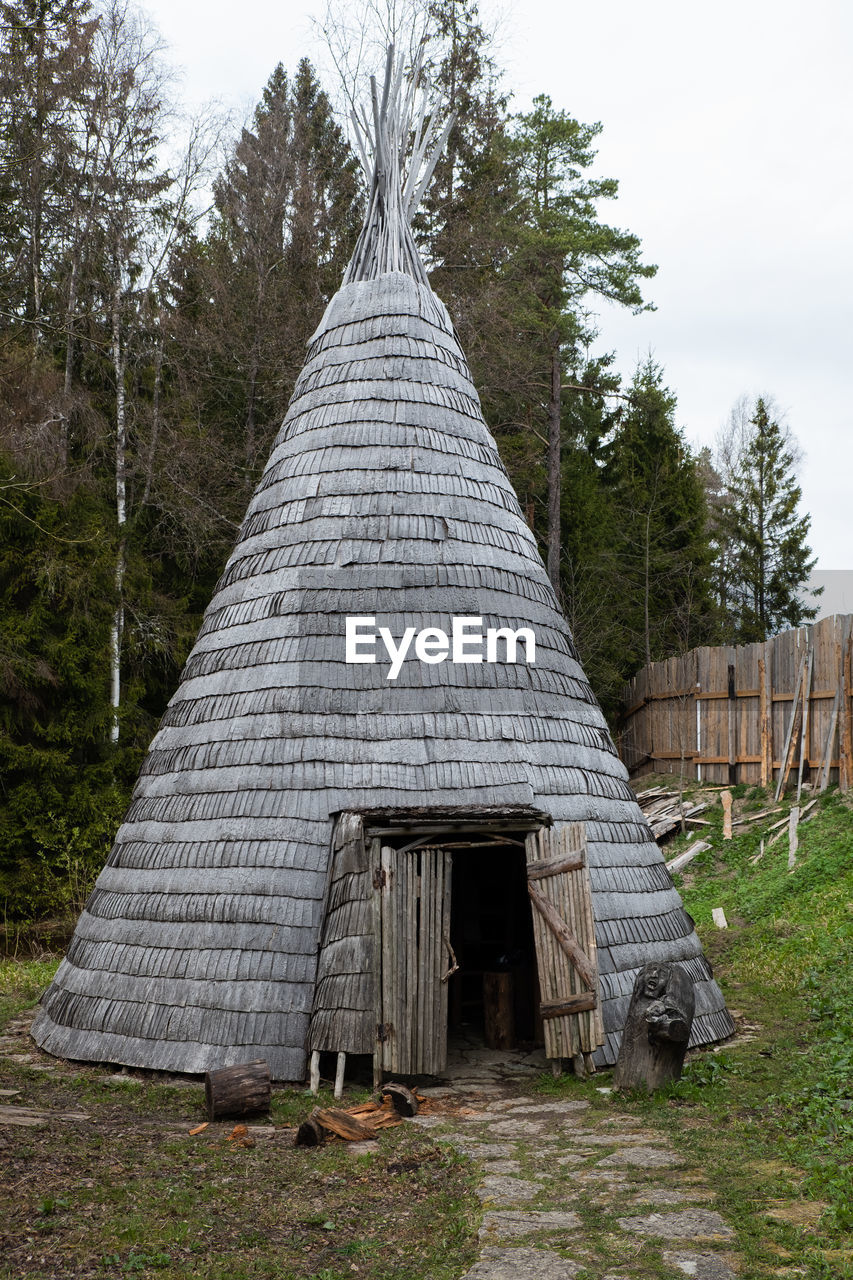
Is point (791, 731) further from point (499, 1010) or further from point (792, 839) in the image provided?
point (499, 1010)

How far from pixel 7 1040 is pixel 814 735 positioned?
11.8 metres

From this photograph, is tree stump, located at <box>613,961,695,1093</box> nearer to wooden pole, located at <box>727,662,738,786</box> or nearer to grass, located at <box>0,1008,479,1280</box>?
grass, located at <box>0,1008,479,1280</box>

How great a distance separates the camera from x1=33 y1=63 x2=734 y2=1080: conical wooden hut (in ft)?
24.3

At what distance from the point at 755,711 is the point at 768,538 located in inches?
604

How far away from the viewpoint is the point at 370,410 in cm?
941

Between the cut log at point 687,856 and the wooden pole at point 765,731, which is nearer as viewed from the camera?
the cut log at point 687,856

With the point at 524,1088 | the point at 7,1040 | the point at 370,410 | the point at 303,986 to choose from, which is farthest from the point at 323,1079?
the point at 370,410

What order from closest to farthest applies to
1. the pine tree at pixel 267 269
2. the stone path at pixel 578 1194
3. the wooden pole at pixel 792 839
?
the stone path at pixel 578 1194 → the wooden pole at pixel 792 839 → the pine tree at pixel 267 269

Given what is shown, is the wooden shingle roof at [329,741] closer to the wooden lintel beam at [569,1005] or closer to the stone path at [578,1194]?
the wooden lintel beam at [569,1005]

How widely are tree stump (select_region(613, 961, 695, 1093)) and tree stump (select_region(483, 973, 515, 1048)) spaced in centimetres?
180

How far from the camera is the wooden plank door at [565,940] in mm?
7359

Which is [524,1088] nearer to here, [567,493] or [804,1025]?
[804,1025]

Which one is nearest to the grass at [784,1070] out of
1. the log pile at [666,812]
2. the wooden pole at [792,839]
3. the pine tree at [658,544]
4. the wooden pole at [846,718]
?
the wooden pole at [792,839]

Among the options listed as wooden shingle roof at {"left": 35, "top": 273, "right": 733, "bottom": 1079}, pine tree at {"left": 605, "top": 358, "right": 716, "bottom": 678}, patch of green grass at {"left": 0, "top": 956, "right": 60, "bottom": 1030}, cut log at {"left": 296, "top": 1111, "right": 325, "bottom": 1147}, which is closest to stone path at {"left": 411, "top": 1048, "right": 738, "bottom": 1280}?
cut log at {"left": 296, "top": 1111, "right": 325, "bottom": 1147}
